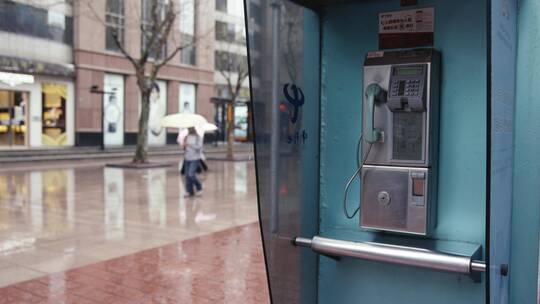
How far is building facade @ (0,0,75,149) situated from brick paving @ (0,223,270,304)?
16.6 metres

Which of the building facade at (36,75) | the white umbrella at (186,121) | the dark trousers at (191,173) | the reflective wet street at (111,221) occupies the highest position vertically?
the building facade at (36,75)

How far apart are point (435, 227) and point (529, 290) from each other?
55cm

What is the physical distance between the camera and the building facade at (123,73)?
23.5 m

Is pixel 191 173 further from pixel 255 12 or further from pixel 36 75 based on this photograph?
pixel 36 75

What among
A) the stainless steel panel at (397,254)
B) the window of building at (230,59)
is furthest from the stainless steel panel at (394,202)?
the window of building at (230,59)

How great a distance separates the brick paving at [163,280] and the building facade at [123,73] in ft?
54.5

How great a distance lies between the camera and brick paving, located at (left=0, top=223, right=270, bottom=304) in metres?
4.67

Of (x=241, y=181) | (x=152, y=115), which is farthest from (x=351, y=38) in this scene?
(x=152, y=115)

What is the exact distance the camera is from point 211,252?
632 cm

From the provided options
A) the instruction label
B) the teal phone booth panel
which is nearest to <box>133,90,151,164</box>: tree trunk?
the teal phone booth panel

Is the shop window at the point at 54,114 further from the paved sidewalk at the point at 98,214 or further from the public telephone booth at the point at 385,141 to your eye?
the public telephone booth at the point at 385,141

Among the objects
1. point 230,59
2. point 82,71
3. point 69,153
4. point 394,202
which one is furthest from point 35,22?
point 394,202

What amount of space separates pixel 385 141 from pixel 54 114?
22.4 m

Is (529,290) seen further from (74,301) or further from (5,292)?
(5,292)
